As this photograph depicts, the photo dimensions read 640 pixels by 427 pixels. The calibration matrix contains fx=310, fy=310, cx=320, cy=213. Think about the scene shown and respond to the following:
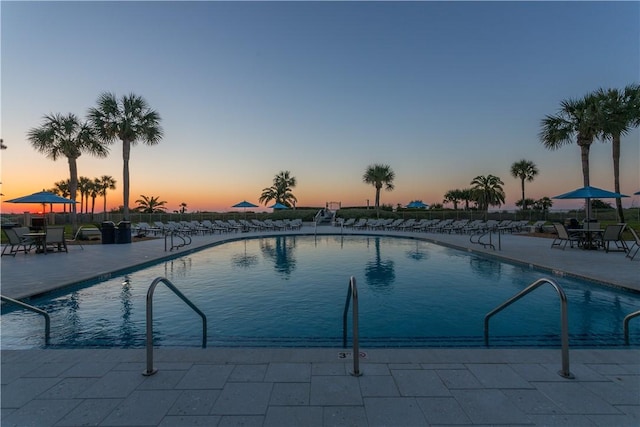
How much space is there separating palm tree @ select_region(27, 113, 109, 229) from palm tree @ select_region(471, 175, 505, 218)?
34737 mm

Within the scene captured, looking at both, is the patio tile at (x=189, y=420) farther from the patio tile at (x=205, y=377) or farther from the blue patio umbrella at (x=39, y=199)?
the blue patio umbrella at (x=39, y=199)

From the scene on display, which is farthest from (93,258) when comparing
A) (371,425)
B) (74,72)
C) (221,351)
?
(371,425)

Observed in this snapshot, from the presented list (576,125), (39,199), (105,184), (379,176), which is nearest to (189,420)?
(39,199)

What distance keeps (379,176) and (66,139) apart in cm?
2723

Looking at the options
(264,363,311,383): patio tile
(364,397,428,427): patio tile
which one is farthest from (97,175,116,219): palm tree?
(364,397,428,427): patio tile

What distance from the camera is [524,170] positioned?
3575 centimetres

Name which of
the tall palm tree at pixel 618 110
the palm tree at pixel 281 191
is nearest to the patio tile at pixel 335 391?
the tall palm tree at pixel 618 110

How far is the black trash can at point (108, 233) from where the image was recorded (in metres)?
13.3

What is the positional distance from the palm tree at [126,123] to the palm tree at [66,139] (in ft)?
2.07

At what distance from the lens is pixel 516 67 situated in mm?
14852

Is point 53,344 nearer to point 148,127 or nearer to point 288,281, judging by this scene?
point 288,281

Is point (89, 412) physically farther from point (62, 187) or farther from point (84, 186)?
point (62, 187)

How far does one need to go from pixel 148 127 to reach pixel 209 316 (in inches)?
598

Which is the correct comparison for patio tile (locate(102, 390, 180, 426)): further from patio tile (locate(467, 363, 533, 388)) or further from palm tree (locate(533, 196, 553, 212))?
palm tree (locate(533, 196, 553, 212))
